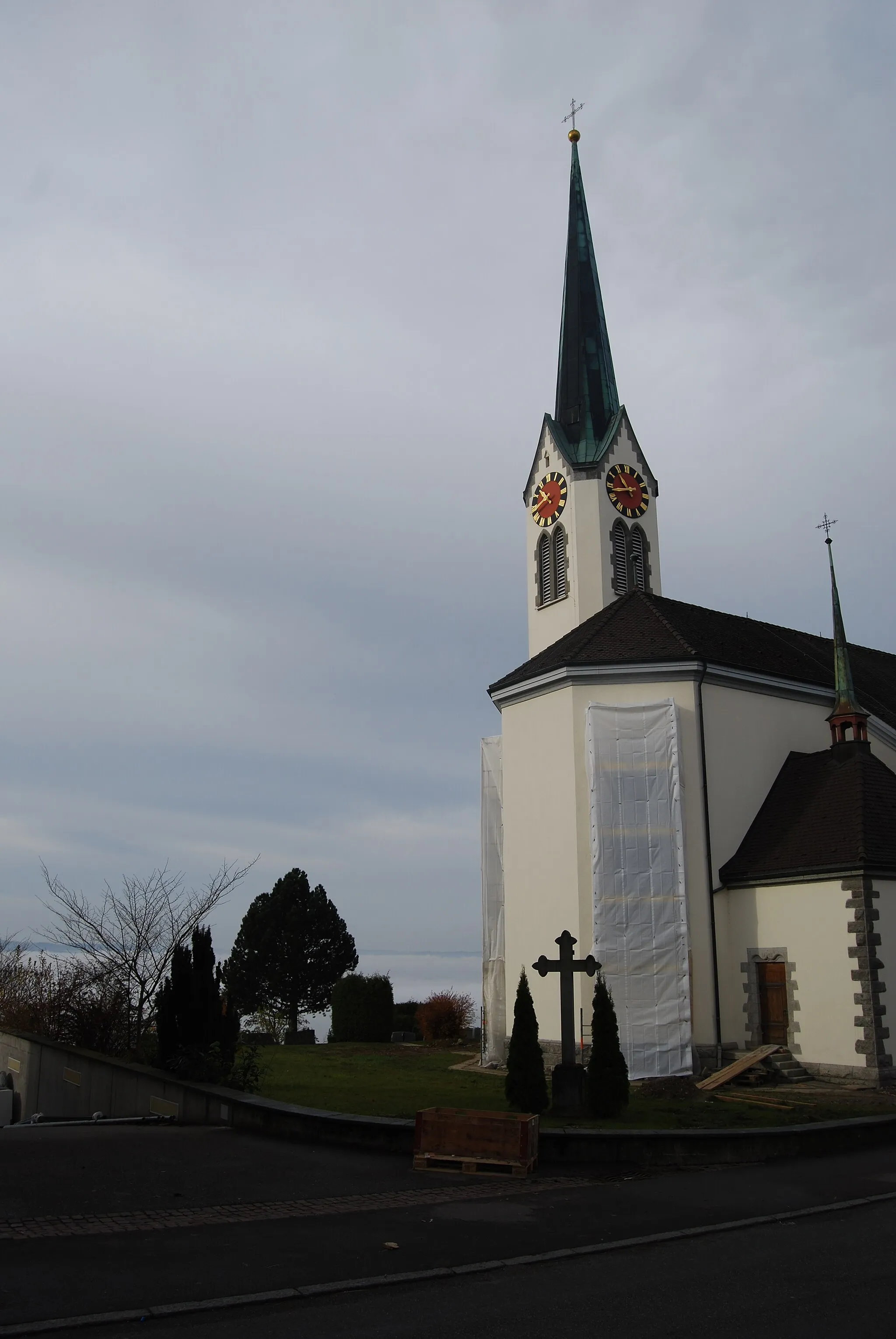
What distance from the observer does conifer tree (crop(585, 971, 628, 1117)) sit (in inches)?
634

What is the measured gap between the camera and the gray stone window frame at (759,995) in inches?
906

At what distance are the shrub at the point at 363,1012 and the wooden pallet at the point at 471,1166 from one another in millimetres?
25578

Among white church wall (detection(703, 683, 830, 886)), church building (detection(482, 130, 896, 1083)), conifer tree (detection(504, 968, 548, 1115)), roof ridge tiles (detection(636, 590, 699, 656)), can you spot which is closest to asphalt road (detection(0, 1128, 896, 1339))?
conifer tree (detection(504, 968, 548, 1115))

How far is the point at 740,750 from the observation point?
2675cm

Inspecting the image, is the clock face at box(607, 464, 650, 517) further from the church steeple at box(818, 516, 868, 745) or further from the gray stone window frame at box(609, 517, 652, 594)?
the church steeple at box(818, 516, 868, 745)

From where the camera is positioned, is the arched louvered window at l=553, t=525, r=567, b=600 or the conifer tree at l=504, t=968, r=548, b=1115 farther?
the arched louvered window at l=553, t=525, r=567, b=600

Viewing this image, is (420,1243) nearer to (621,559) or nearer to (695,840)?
(695,840)

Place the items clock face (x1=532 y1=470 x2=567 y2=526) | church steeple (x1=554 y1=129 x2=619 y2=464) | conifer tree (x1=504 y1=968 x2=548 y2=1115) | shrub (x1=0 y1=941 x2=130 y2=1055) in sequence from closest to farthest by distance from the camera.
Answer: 1. conifer tree (x1=504 y1=968 x2=548 y2=1115)
2. shrub (x1=0 y1=941 x2=130 y2=1055)
3. clock face (x1=532 y1=470 x2=567 y2=526)
4. church steeple (x1=554 y1=129 x2=619 y2=464)

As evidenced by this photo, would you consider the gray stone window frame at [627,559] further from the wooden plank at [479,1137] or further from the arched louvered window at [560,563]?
the wooden plank at [479,1137]

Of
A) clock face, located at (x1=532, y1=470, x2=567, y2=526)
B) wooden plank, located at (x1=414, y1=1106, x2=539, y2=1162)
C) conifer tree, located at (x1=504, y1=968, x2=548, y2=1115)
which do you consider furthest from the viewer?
clock face, located at (x1=532, y1=470, x2=567, y2=526)

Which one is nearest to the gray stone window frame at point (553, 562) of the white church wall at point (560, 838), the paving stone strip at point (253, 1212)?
the white church wall at point (560, 838)

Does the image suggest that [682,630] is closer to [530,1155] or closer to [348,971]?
[530,1155]

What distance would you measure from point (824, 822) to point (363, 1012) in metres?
19.3

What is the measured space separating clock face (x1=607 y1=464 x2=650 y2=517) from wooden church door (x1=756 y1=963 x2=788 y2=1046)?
1720cm
